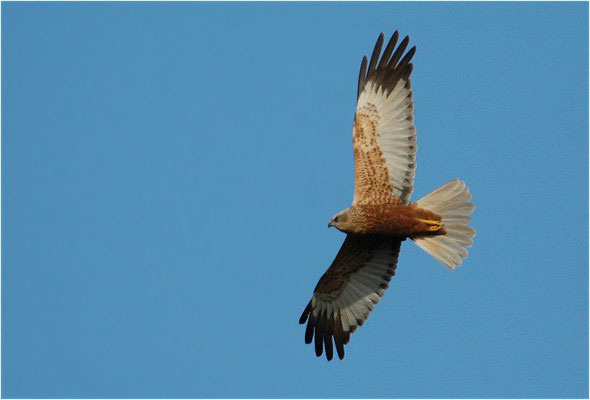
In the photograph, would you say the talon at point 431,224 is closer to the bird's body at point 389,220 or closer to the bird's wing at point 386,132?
the bird's body at point 389,220

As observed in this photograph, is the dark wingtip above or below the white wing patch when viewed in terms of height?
below

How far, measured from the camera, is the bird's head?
36.6ft

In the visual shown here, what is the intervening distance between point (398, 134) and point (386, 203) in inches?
33.6

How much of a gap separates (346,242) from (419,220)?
1.03m

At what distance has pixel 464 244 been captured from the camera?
1138cm

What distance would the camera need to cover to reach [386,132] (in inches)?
449

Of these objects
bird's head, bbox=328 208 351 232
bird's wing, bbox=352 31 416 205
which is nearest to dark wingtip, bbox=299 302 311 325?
bird's head, bbox=328 208 351 232

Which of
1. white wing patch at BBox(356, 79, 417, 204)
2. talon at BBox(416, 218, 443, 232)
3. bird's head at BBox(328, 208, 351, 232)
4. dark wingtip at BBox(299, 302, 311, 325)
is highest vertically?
white wing patch at BBox(356, 79, 417, 204)

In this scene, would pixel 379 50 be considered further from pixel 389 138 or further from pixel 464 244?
pixel 464 244

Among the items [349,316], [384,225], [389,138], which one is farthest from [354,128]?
[349,316]

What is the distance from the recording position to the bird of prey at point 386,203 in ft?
A: 36.6

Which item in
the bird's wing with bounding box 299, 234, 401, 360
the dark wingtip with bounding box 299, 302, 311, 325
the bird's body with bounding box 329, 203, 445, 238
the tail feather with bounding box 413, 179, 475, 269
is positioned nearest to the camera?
the bird's body with bounding box 329, 203, 445, 238

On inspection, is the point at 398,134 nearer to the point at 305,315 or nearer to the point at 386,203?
the point at 386,203

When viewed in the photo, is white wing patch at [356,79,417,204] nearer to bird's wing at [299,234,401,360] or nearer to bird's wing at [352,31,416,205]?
bird's wing at [352,31,416,205]
